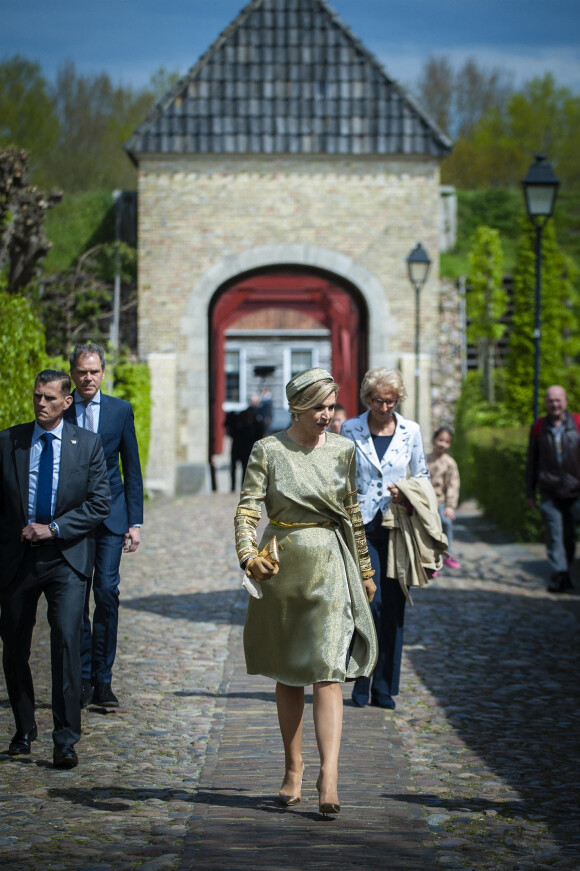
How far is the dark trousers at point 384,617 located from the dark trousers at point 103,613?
51.8 inches

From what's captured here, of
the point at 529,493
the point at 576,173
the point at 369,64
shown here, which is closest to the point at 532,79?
the point at 576,173

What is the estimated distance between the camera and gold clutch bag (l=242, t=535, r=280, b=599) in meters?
4.05

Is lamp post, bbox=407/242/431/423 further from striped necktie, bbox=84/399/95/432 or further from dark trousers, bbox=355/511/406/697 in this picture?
striped necktie, bbox=84/399/95/432

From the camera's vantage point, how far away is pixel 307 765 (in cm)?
472

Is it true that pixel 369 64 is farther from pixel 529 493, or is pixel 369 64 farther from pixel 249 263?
pixel 529 493

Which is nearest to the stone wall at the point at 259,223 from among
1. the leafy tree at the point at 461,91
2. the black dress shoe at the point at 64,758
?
the black dress shoe at the point at 64,758

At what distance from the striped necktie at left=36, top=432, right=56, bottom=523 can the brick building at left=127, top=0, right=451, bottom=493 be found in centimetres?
1416

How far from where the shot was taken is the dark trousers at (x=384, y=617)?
19.0ft

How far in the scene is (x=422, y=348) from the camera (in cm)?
1911

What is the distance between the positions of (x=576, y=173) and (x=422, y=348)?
105 feet

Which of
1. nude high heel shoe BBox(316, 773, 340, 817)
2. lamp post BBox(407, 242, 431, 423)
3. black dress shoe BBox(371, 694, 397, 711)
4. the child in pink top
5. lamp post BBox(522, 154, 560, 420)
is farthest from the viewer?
lamp post BBox(407, 242, 431, 423)

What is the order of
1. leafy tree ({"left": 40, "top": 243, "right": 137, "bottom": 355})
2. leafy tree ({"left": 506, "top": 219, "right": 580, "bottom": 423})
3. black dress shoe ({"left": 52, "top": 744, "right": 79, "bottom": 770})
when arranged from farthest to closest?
leafy tree ({"left": 506, "top": 219, "right": 580, "bottom": 423}) → leafy tree ({"left": 40, "top": 243, "right": 137, "bottom": 355}) → black dress shoe ({"left": 52, "top": 744, "right": 79, "bottom": 770})

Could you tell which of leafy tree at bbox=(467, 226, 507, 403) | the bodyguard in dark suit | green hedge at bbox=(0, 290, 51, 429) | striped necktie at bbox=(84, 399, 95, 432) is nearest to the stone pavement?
the bodyguard in dark suit

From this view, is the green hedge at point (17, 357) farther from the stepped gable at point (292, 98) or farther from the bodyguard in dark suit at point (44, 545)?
the stepped gable at point (292, 98)
